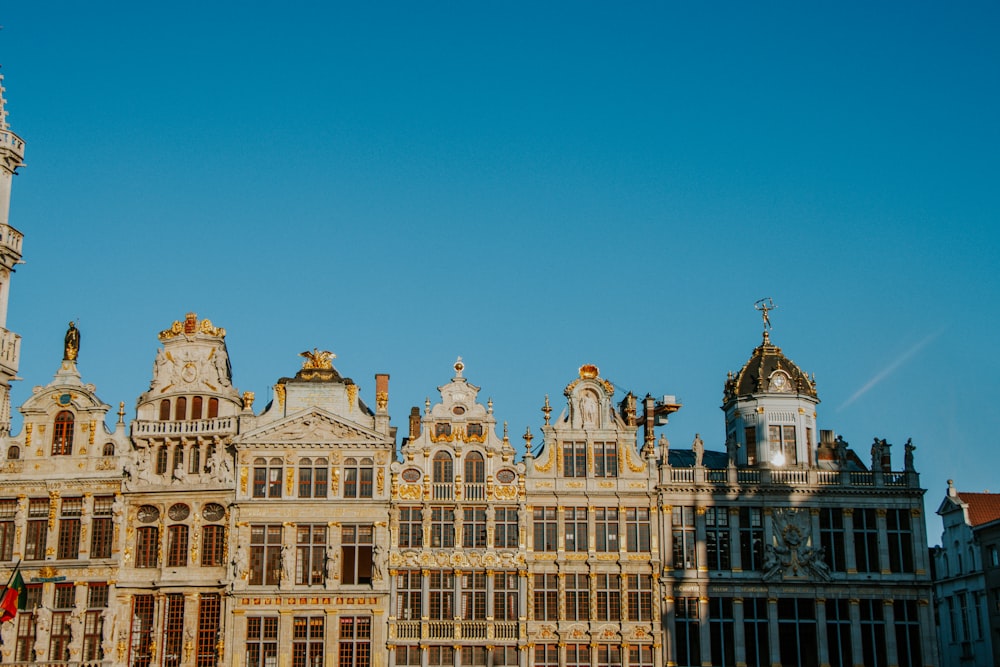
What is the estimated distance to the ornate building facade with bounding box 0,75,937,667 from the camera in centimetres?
5391

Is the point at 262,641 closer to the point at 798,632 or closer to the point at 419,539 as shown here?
the point at 419,539

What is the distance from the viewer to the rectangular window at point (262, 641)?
53.4 m

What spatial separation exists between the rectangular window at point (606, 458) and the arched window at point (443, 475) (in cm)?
607

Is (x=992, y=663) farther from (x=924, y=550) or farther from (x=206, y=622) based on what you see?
(x=206, y=622)

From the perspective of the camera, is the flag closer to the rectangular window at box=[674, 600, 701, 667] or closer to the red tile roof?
the rectangular window at box=[674, 600, 701, 667]

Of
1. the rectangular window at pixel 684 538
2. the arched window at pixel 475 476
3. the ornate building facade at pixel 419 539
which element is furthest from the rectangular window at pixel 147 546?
the rectangular window at pixel 684 538

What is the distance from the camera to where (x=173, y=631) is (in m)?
53.9

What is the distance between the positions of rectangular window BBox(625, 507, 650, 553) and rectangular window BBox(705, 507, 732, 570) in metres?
2.54

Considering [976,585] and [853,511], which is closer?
[853,511]

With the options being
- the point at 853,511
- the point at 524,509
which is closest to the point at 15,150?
the point at 524,509

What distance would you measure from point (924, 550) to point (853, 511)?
3.24 meters

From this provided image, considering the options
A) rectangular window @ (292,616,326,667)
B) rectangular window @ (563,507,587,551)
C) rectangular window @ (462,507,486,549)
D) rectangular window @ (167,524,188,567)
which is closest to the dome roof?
rectangular window @ (563,507,587,551)

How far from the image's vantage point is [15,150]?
6141cm

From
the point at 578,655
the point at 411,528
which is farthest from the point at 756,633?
the point at 411,528
